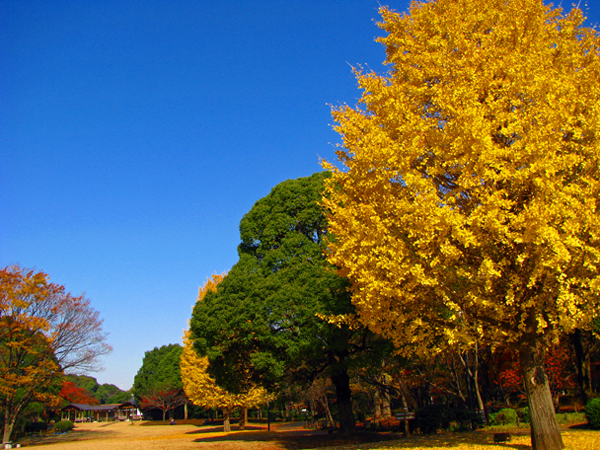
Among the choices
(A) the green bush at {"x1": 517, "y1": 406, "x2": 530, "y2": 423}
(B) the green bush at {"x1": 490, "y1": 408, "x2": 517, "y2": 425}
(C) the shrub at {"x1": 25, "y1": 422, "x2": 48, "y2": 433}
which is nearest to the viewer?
(B) the green bush at {"x1": 490, "y1": 408, "x2": 517, "y2": 425}

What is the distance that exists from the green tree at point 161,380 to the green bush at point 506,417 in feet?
147

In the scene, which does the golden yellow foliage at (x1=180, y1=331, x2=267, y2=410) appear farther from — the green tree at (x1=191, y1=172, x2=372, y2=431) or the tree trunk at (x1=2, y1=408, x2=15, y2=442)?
the green tree at (x1=191, y1=172, x2=372, y2=431)

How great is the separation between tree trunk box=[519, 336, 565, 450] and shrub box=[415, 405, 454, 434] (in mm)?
8020

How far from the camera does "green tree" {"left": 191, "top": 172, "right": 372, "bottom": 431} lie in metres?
15.1

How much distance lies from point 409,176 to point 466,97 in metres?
2.03

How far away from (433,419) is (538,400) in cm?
836

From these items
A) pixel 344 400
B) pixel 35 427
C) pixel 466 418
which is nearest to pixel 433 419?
pixel 466 418

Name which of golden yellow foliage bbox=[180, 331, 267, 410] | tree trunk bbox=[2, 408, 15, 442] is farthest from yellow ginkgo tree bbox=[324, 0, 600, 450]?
tree trunk bbox=[2, 408, 15, 442]

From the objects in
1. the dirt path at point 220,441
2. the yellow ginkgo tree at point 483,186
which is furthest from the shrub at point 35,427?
the yellow ginkgo tree at point 483,186

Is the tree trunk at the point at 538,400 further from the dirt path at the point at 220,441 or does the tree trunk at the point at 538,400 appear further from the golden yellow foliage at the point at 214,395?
the golden yellow foliage at the point at 214,395

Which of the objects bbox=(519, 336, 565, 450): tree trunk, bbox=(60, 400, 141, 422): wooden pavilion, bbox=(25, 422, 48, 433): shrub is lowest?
bbox=(60, 400, 141, 422): wooden pavilion

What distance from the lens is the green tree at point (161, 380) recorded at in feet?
181

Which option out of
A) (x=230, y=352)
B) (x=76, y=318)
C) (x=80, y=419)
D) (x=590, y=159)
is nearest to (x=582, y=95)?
(x=590, y=159)

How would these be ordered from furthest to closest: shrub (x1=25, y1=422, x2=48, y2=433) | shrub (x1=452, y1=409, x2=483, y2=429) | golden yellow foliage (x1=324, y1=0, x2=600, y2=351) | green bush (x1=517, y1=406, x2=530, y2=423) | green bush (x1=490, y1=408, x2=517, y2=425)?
shrub (x1=25, y1=422, x2=48, y2=433), green bush (x1=517, y1=406, x2=530, y2=423), shrub (x1=452, y1=409, x2=483, y2=429), green bush (x1=490, y1=408, x2=517, y2=425), golden yellow foliage (x1=324, y1=0, x2=600, y2=351)
